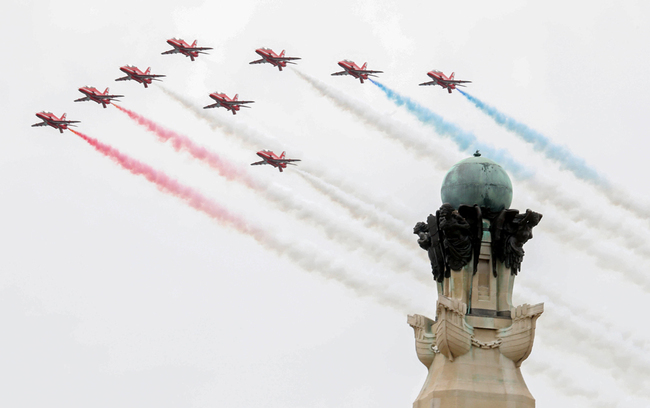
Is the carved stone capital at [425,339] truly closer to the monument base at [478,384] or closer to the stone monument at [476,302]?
the stone monument at [476,302]

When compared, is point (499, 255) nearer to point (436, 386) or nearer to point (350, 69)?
point (436, 386)

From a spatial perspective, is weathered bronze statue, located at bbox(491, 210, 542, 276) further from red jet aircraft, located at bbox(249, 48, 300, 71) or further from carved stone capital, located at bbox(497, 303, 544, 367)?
red jet aircraft, located at bbox(249, 48, 300, 71)

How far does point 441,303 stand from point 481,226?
5.00 meters

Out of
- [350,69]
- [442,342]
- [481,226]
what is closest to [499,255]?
[481,226]

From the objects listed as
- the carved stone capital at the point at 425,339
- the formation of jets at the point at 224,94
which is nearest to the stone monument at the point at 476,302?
the carved stone capital at the point at 425,339

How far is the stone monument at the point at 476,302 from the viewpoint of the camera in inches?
2482

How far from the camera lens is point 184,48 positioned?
152 metres

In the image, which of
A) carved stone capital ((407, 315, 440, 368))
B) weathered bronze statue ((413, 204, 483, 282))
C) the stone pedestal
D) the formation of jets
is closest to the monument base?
the stone pedestal

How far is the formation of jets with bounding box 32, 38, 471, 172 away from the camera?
148m

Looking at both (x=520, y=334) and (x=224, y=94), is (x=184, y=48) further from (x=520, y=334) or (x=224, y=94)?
(x=520, y=334)

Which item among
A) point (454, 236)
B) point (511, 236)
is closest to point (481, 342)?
point (454, 236)

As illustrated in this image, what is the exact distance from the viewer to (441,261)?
216 feet

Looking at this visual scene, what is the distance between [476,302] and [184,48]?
311ft

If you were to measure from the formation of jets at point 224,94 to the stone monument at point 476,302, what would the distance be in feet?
264
